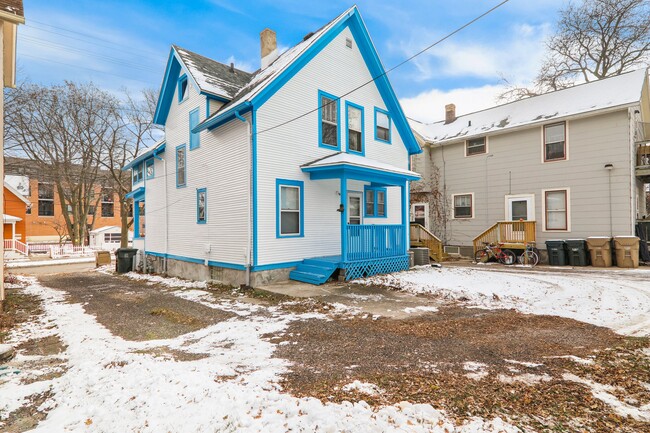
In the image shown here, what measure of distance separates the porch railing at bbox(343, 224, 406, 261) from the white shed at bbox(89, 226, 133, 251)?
30882mm

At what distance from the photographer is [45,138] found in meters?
25.4

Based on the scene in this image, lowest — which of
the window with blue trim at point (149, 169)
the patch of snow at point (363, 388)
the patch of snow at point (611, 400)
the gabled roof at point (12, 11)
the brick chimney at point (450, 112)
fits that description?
the patch of snow at point (611, 400)

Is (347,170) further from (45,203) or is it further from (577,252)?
(45,203)

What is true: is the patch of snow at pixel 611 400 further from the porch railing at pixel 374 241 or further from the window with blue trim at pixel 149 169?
the window with blue trim at pixel 149 169

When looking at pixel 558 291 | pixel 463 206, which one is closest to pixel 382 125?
pixel 463 206

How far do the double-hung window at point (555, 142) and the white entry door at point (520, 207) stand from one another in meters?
1.96

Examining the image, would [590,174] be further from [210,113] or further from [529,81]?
[210,113]

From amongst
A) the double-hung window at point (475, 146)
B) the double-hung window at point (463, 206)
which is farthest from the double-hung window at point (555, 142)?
the double-hung window at point (463, 206)

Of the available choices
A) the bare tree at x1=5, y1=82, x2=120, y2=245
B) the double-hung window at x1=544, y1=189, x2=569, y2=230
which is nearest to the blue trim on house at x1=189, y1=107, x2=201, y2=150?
the double-hung window at x1=544, y1=189, x2=569, y2=230

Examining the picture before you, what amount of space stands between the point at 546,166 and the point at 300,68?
40.4ft

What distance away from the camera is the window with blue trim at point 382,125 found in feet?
44.8

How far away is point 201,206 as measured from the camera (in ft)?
38.8

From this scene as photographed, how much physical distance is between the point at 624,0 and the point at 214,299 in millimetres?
27428

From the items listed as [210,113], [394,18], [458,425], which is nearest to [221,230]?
[210,113]
